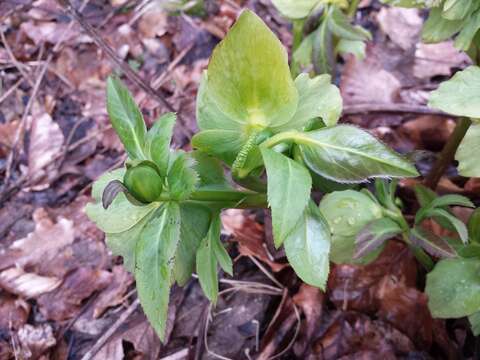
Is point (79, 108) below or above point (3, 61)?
below

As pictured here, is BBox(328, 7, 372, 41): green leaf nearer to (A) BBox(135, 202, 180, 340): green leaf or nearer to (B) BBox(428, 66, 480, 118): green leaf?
(B) BBox(428, 66, 480, 118): green leaf

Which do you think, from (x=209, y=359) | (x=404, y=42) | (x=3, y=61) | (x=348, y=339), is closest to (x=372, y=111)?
(x=404, y=42)

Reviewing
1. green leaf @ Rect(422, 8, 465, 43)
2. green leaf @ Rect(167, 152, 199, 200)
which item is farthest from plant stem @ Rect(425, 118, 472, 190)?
green leaf @ Rect(167, 152, 199, 200)

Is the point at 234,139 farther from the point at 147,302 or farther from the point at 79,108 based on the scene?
the point at 79,108

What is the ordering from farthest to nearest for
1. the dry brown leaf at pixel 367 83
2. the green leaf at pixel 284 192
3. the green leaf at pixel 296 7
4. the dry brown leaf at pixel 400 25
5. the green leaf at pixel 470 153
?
the dry brown leaf at pixel 400 25, the dry brown leaf at pixel 367 83, the green leaf at pixel 296 7, the green leaf at pixel 470 153, the green leaf at pixel 284 192

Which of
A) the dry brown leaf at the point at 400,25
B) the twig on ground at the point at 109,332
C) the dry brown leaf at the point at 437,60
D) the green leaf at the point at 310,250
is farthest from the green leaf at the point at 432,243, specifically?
the dry brown leaf at the point at 400,25

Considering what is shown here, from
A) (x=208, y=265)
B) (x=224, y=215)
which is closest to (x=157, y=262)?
(x=208, y=265)

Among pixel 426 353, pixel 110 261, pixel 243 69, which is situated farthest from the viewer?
pixel 110 261

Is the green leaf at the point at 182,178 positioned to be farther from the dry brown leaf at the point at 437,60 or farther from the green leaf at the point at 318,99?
the dry brown leaf at the point at 437,60

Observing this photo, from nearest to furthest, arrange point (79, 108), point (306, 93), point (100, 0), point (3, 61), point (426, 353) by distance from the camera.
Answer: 1. point (306, 93)
2. point (426, 353)
3. point (79, 108)
4. point (3, 61)
5. point (100, 0)
